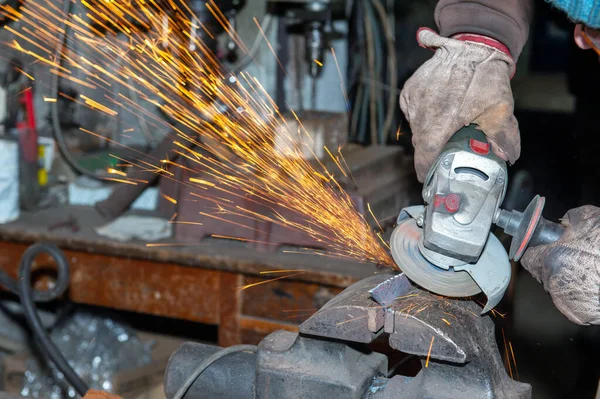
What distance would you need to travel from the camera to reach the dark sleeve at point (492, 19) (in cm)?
174

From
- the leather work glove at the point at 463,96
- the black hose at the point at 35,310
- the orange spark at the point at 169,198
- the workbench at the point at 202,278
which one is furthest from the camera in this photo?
the orange spark at the point at 169,198

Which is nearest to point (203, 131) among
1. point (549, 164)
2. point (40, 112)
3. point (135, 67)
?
point (135, 67)

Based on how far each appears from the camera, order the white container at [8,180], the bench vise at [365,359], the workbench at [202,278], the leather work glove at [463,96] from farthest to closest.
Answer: the white container at [8,180]
the workbench at [202,278]
the leather work glove at [463,96]
the bench vise at [365,359]

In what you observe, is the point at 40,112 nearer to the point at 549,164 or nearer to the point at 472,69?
the point at 472,69

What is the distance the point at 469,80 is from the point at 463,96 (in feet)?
0.13

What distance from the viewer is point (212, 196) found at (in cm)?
271

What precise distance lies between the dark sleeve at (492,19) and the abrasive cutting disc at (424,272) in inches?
19.8

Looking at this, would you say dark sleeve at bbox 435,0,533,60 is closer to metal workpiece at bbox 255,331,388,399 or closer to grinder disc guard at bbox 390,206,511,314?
grinder disc guard at bbox 390,206,511,314

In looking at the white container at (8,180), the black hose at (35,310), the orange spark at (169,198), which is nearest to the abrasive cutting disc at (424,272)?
the black hose at (35,310)

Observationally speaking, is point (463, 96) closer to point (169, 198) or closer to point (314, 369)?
point (314, 369)

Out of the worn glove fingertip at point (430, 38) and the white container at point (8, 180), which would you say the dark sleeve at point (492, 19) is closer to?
the worn glove fingertip at point (430, 38)

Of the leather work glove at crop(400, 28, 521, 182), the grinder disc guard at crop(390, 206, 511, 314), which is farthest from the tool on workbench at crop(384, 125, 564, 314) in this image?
the leather work glove at crop(400, 28, 521, 182)

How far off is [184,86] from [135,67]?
0.53 metres

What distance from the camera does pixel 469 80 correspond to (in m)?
1.68
